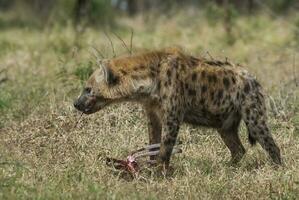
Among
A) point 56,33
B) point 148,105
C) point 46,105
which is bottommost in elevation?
point 56,33

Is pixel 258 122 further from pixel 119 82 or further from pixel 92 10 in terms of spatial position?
pixel 92 10

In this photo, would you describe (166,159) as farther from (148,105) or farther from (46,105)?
(46,105)

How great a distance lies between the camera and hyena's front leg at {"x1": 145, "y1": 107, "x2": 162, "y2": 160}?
7117 mm

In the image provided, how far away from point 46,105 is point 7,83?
75.3 inches

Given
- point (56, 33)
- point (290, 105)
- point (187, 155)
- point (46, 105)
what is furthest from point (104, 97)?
point (56, 33)

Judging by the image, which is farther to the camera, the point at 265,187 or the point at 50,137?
the point at 50,137

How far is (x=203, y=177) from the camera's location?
668 centimetres

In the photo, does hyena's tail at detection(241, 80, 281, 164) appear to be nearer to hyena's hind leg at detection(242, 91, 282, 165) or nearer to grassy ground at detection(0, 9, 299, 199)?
hyena's hind leg at detection(242, 91, 282, 165)

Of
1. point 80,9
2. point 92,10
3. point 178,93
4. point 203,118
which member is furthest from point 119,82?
point 92,10

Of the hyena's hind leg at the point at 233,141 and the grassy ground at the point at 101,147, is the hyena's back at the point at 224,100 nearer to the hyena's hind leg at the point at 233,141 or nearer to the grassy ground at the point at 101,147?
the hyena's hind leg at the point at 233,141

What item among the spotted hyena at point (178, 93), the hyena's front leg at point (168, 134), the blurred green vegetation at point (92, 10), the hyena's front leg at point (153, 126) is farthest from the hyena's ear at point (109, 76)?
the blurred green vegetation at point (92, 10)

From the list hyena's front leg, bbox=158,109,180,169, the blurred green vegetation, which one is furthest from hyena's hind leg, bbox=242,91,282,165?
the blurred green vegetation

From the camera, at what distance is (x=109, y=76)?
6867 millimetres

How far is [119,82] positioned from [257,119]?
3.95 ft
